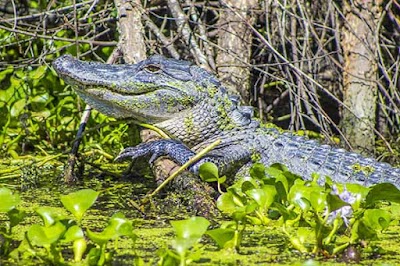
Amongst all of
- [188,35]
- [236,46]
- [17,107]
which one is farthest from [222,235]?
[17,107]

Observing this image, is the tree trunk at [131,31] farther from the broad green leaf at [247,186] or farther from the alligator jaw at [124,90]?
the broad green leaf at [247,186]

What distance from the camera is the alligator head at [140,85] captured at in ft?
16.6

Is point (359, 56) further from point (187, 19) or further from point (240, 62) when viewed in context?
point (187, 19)

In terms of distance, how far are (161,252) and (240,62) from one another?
3.34 m

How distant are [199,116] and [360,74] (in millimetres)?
1998

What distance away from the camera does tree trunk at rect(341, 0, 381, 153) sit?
6.67 meters

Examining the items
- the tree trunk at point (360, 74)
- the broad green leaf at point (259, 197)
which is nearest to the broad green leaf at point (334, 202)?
the broad green leaf at point (259, 197)

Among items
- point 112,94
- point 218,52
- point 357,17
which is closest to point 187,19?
point 218,52

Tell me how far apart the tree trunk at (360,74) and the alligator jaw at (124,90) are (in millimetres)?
1962

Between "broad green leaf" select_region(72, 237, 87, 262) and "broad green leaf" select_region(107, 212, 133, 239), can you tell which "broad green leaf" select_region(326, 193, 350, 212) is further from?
"broad green leaf" select_region(72, 237, 87, 262)

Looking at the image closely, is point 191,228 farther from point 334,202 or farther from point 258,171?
point 258,171

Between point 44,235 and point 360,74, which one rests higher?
point 44,235

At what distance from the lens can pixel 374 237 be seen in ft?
11.3

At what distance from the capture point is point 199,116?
17.1 feet
